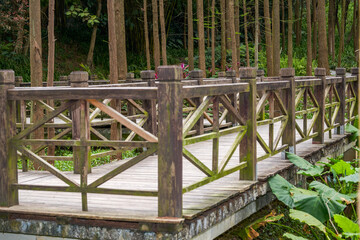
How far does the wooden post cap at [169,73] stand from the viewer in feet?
14.3

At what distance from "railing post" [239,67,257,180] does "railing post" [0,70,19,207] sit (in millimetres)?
2384

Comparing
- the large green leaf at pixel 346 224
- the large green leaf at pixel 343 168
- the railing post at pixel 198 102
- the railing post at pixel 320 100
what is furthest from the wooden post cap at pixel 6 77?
the railing post at pixel 320 100

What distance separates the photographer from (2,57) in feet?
75.6

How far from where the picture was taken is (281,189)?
20.4 ft

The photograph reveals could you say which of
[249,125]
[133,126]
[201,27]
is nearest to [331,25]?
[201,27]

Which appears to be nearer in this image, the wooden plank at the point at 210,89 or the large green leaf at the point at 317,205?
the wooden plank at the point at 210,89

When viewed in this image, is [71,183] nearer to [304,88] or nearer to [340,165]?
[340,165]

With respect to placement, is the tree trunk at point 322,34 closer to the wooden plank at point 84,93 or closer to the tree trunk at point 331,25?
the tree trunk at point 331,25

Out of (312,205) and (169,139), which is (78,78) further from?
(312,205)

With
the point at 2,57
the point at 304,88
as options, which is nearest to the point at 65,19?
the point at 2,57

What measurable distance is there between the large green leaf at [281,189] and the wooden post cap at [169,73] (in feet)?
7.65

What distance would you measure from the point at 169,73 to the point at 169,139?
50 cm

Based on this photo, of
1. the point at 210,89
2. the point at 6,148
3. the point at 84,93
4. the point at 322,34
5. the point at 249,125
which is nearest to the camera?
the point at 84,93

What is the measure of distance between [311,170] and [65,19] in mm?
23848
